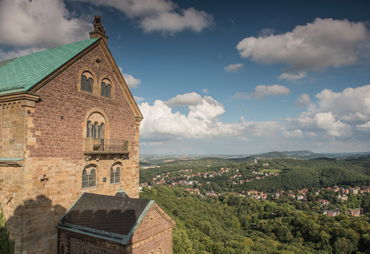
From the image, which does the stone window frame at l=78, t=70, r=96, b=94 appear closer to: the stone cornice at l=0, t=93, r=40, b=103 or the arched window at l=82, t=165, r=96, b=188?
the stone cornice at l=0, t=93, r=40, b=103

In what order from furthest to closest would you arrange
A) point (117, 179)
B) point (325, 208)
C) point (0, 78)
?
point (325, 208)
point (117, 179)
point (0, 78)

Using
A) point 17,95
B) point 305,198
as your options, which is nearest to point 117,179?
point 17,95

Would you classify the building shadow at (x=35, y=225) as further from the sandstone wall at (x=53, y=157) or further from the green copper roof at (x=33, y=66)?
the green copper roof at (x=33, y=66)

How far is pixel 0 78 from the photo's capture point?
18312 millimetres

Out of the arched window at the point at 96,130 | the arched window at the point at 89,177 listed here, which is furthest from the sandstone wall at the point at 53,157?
the arched window at the point at 96,130

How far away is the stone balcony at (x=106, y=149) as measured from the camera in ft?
63.8

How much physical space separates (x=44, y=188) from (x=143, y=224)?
6.49 meters

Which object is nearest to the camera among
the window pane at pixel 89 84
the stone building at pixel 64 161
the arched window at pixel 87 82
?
the stone building at pixel 64 161

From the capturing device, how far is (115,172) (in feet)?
73.4

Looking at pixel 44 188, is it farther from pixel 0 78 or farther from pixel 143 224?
pixel 0 78

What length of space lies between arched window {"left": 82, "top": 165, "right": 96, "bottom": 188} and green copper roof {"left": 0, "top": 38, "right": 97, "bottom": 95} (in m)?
6.96

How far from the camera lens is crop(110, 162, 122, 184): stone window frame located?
72.3ft

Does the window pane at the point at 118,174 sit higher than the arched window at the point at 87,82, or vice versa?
the arched window at the point at 87,82

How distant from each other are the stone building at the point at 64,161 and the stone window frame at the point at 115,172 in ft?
1.30
